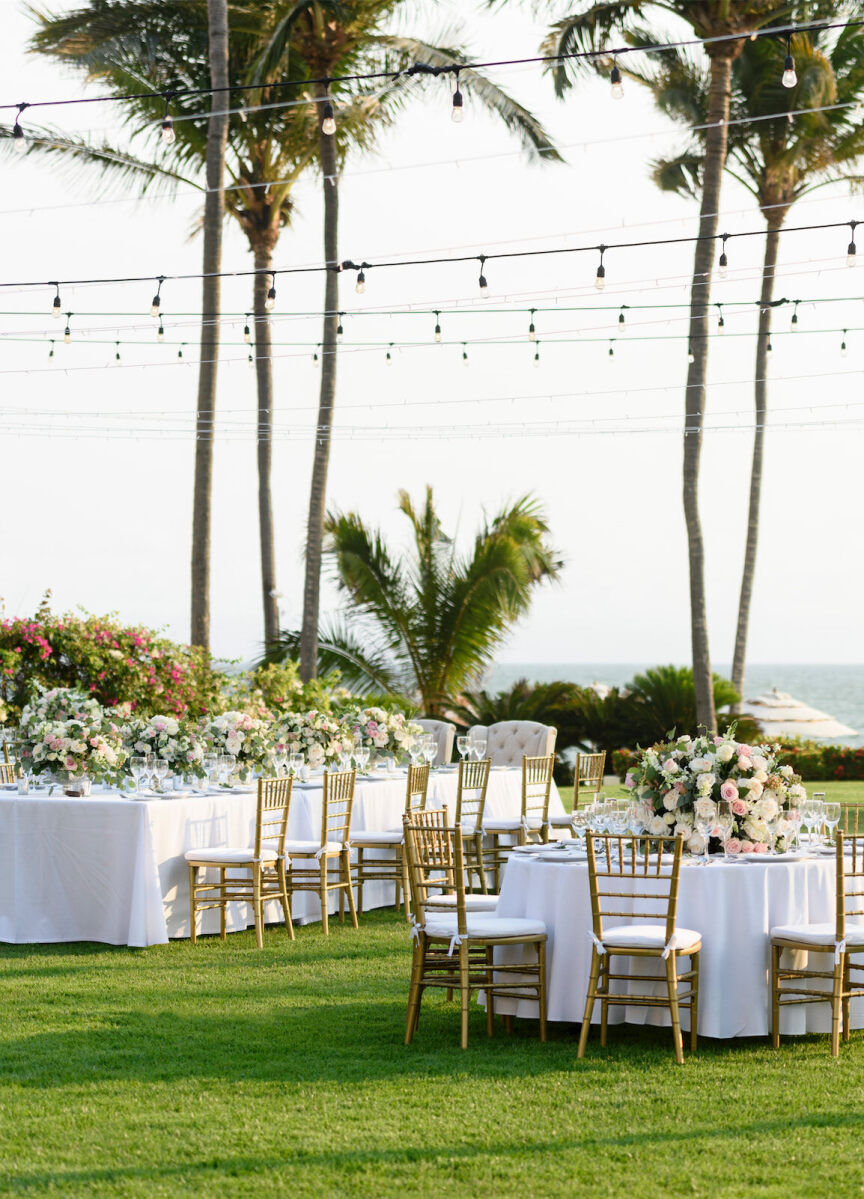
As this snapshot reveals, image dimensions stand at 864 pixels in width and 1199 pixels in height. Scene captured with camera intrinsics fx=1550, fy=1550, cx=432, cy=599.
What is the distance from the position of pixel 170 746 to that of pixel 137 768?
0.88ft

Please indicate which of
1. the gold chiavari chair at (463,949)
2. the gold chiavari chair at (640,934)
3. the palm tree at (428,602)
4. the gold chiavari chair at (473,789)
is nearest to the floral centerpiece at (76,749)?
the gold chiavari chair at (473,789)


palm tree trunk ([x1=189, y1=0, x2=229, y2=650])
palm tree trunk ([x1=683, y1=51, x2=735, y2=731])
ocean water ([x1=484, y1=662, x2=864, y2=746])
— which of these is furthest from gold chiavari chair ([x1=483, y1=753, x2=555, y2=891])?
ocean water ([x1=484, y1=662, x2=864, y2=746])

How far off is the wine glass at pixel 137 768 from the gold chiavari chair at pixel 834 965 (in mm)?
4665

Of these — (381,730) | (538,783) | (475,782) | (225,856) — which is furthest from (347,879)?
(538,783)

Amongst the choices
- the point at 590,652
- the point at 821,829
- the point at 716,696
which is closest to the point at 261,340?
the point at 716,696

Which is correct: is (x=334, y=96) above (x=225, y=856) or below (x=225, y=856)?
above

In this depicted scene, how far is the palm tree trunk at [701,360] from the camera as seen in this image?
17.9m

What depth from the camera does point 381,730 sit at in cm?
1267

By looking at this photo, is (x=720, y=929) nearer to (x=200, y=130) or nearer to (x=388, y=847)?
(x=388, y=847)

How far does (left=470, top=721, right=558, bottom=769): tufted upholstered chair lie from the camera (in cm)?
1467

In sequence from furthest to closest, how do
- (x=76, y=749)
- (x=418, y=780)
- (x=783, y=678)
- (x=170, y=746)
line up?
(x=783, y=678) → (x=418, y=780) → (x=170, y=746) → (x=76, y=749)

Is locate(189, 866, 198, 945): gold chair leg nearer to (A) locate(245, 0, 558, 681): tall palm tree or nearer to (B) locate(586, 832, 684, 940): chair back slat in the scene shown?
(B) locate(586, 832, 684, 940): chair back slat

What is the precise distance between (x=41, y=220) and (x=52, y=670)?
490 centimetres

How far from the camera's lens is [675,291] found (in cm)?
1866
